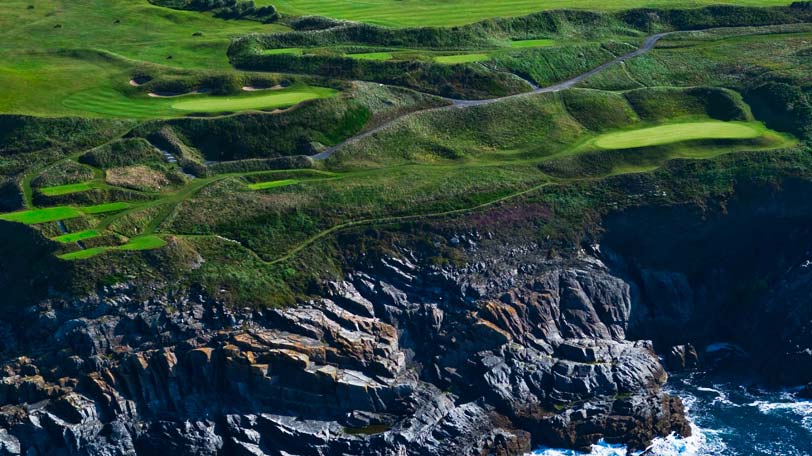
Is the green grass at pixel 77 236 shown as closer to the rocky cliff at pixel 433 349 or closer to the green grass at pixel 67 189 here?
the rocky cliff at pixel 433 349

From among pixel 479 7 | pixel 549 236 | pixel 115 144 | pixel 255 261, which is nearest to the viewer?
pixel 255 261

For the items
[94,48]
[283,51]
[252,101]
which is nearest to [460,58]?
[283,51]

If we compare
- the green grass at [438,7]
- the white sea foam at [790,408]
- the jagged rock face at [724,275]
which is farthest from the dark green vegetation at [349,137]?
the white sea foam at [790,408]

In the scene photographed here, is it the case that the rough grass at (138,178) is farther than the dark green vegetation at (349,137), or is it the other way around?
the rough grass at (138,178)

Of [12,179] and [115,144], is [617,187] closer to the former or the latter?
[115,144]

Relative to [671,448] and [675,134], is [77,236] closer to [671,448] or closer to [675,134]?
[671,448]

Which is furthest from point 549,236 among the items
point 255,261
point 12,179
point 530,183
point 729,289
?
point 12,179
